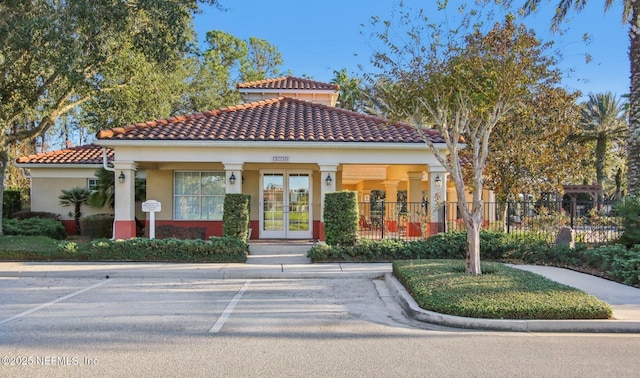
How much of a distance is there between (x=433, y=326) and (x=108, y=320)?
4.70m

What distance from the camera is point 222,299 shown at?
336 inches

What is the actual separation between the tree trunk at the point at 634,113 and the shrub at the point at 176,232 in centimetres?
1365

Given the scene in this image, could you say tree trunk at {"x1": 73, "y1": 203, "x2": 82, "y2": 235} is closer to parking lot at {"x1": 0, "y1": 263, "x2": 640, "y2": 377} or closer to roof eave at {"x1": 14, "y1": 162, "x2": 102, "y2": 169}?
roof eave at {"x1": 14, "y1": 162, "x2": 102, "y2": 169}

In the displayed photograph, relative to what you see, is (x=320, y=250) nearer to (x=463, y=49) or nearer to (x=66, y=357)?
(x=463, y=49)

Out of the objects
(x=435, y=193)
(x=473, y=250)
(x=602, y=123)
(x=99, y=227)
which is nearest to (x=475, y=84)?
(x=473, y=250)

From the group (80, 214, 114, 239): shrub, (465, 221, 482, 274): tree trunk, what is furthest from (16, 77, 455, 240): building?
(465, 221, 482, 274): tree trunk

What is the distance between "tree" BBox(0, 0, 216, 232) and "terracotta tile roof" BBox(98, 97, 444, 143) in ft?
7.55

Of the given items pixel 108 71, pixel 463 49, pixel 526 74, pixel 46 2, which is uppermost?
pixel 46 2

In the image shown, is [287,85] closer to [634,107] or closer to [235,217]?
[235,217]

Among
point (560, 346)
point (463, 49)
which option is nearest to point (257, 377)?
point (560, 346)

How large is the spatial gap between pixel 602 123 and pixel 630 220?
25716 mm

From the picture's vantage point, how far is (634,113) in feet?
45.2

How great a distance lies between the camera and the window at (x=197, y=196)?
688 inches

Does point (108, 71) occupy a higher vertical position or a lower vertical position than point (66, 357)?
higher
